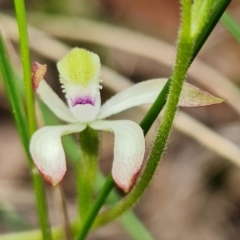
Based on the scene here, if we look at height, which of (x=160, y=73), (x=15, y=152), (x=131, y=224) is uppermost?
(x=131, y=224)

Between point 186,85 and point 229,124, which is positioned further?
point 229,124

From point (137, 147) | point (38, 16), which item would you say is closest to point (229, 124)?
point (38, 16)

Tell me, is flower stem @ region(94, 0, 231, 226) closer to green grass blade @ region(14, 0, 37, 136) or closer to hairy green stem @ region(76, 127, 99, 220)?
hairy green stem @ region(76, 127, 99, 220)

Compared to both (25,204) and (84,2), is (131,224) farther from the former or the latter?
(84,2)

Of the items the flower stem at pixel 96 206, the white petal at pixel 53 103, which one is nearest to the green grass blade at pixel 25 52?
the white petal at pixel 53 103

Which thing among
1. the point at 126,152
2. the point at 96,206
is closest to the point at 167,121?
the point at 126,152

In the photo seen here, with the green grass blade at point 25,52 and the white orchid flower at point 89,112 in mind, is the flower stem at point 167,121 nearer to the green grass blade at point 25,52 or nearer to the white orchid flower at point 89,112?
the white orchid flower at point 89,112

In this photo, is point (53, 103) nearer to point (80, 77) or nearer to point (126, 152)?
point (80, 77)
